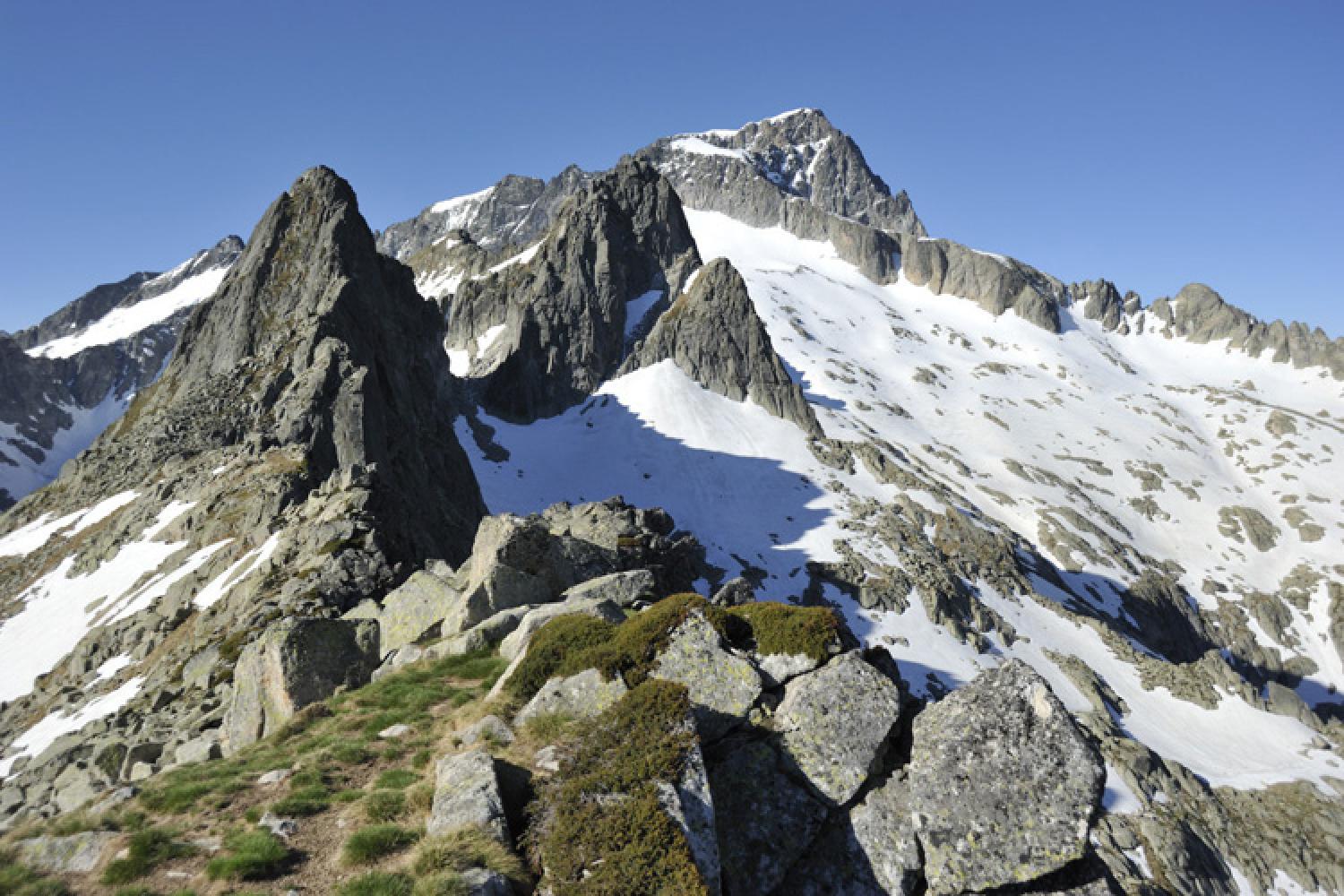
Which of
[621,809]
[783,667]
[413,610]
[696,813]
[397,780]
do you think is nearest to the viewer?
[621,809]

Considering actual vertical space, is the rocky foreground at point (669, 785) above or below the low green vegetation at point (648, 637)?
below

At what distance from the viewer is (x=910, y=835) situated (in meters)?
10.3

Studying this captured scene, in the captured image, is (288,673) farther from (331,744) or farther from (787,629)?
(787,629)

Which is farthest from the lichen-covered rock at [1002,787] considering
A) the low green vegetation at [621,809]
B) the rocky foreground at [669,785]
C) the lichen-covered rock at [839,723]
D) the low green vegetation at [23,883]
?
the low green vegetation at [23,883]

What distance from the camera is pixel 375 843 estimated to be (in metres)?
9.88

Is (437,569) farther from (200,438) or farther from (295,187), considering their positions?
(295,187)

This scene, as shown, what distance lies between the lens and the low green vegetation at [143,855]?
31.9 feet

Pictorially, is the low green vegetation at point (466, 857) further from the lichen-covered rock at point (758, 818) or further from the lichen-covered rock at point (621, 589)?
the lichen-covered rock at point (621, 589)

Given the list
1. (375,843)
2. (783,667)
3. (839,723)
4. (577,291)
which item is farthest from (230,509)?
(577,291)

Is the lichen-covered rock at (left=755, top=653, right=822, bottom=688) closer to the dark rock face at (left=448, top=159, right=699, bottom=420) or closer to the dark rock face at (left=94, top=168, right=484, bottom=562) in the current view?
the dark rock face at (left=94, top=168, right=484, bottom=562)

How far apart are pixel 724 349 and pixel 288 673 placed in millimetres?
141036

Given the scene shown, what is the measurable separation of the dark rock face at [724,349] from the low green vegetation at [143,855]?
461 feet

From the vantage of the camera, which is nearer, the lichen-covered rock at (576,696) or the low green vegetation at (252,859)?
the low green vegetation at (252,859)

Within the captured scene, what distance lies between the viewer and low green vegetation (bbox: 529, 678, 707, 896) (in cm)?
877
